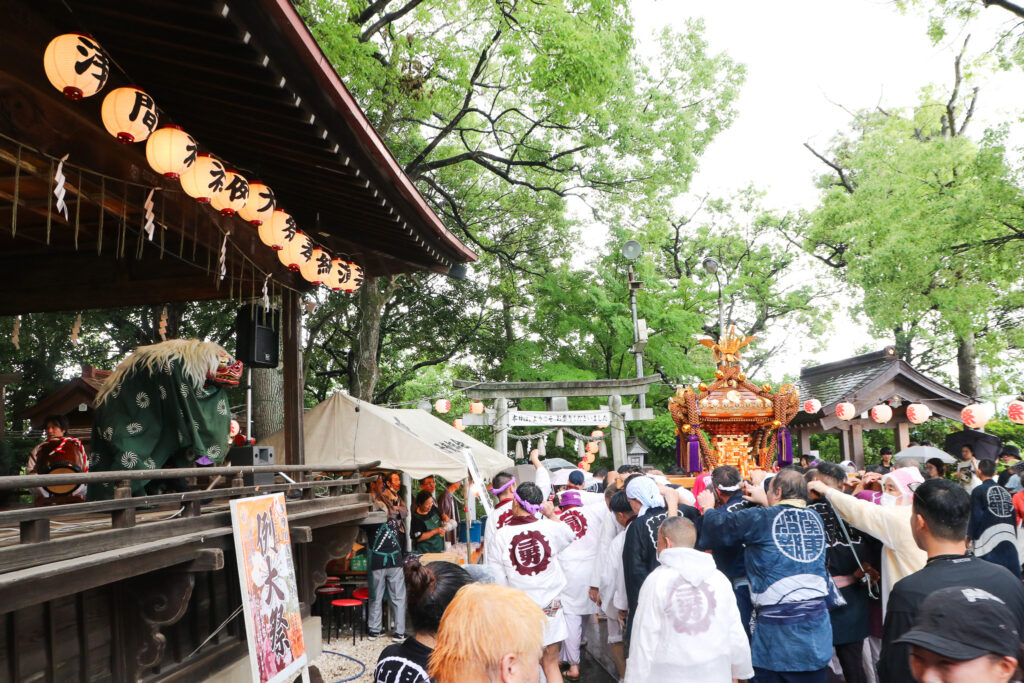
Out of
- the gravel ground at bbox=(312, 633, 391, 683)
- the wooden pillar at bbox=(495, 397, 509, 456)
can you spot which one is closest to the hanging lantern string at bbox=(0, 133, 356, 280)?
the gravel ground at bbox=(312, 633, 391, 683)

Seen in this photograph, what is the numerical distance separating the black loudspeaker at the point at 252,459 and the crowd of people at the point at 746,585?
1570 mm

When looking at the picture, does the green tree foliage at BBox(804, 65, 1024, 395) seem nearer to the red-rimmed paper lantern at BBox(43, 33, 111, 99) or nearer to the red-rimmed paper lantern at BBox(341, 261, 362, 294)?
the red-rimmed paper lantern at BBox(341, 261, 362, 294)

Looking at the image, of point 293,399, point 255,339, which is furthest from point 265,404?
point 255,339

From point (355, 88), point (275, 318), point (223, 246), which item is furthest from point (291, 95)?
point (355, 88)

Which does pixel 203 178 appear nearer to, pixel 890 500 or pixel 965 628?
pixel 965 628

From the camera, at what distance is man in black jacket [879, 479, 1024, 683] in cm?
295

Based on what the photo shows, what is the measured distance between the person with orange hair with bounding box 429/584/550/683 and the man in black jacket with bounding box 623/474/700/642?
3.58 metres

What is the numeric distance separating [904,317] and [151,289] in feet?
53.8

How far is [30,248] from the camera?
290 inches

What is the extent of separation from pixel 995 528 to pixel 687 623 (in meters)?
3.26

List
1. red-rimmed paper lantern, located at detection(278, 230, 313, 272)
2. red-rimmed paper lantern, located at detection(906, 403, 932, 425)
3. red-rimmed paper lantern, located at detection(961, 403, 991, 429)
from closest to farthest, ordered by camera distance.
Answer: red-rimmed paper lantern, located at detection(278, 230, 313, 272), red-rimmed paper lantern, located at detection(961, 403, 991, 429), red-rimmed paper lantern, located at detection(906, 403, 932, 425)

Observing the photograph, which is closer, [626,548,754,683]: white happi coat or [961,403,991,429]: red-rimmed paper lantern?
[626,548,754,683]: white happi coat

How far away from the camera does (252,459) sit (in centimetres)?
539

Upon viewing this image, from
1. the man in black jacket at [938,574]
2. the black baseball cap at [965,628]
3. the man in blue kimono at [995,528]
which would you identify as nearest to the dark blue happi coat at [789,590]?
the man in black jacket at [938,574]
